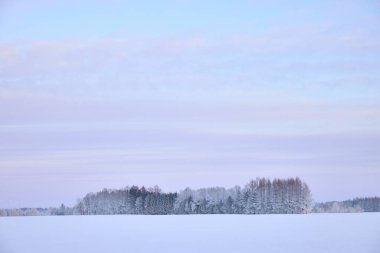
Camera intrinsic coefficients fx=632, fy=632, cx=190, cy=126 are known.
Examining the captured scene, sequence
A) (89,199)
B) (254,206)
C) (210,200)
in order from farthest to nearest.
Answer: (89,199) → (210,200) → (254,206)

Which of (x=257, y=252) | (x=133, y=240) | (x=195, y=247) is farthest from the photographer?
(x=133, y=240)

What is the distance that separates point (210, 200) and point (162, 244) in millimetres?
53881

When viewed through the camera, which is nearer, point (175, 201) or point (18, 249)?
point (18, 249)

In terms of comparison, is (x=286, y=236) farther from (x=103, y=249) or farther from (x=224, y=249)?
(x=103, y=249)

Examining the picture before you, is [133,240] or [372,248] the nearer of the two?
[372,248]

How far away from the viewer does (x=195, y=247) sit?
2016cm

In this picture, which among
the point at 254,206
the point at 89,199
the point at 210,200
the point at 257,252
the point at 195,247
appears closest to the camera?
the point at 257,252

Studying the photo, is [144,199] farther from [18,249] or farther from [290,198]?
[18,249]

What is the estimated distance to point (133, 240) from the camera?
76.5ft

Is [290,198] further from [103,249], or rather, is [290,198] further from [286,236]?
[103,249]

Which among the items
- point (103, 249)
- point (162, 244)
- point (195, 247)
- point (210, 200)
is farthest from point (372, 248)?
point (210, 200)

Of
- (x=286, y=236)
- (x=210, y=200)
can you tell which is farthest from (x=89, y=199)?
(x=286, y=236)

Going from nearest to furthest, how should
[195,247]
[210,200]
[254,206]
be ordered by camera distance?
[195,247] → [254,206] → [210,200]

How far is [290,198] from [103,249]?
51.4 metres
